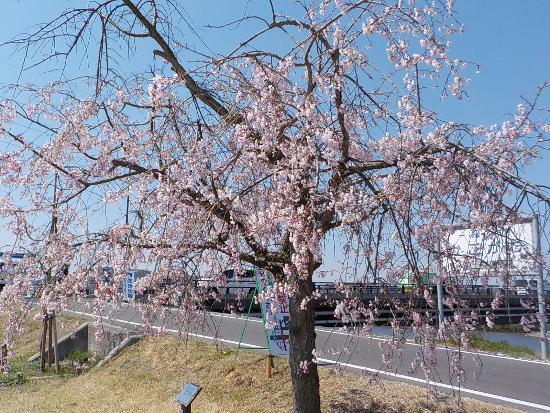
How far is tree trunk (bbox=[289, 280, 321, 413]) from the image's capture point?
659 centimetres

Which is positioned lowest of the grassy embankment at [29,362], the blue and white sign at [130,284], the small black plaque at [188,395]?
the grassy embankment at [29,362]

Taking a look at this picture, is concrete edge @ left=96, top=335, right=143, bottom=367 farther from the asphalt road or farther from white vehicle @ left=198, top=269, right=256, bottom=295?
white vehicle @ left=198, top=269, right=256, bottom=295

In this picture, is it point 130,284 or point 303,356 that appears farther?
point 130,284

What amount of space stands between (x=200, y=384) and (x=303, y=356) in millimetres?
3778

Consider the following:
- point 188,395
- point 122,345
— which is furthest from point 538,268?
point 122,345

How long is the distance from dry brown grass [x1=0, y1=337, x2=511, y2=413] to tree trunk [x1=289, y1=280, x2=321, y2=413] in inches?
29.2

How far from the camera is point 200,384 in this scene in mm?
9828

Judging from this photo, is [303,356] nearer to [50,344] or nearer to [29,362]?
[50,344]

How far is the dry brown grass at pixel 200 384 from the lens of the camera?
8.05 meters

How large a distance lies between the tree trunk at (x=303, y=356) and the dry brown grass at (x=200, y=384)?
741mm

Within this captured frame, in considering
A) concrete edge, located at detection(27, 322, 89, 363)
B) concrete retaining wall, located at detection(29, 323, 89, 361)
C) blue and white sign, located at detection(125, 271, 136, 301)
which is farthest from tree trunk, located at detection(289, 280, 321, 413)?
concrete edge, located at detection(27, 322, 89, 363)

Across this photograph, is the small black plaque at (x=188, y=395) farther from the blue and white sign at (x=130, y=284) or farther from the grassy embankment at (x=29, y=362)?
the grassy embankment at (x=29, y=362)

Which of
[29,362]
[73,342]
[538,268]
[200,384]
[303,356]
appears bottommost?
[29,362]

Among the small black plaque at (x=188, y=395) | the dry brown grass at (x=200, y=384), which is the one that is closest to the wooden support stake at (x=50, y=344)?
the dry brown grass at (x=200, y=384)
